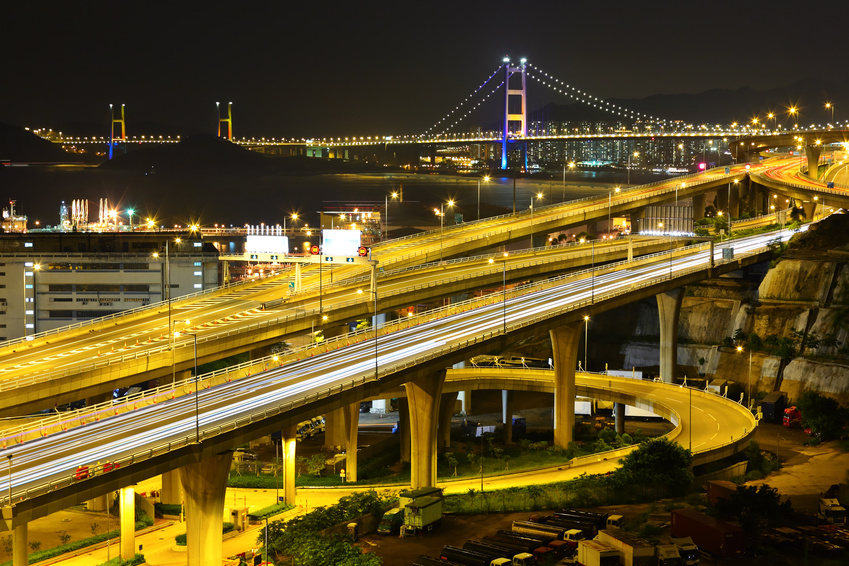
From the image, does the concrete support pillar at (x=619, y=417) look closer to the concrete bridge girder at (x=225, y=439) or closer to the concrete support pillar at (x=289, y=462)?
the concrete bridge girder at (x=225, y=439)

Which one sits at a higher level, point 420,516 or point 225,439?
point 225,439

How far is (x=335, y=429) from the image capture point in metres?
65.8

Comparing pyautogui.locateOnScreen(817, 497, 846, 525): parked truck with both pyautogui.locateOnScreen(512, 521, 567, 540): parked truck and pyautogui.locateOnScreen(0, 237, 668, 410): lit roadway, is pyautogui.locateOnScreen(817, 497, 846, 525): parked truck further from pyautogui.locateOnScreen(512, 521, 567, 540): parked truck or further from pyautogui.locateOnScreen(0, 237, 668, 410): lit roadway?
pyautogui.locateOnScreen(0, 237, 668, 410): lit roadway

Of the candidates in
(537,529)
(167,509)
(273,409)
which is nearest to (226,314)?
(167,509)

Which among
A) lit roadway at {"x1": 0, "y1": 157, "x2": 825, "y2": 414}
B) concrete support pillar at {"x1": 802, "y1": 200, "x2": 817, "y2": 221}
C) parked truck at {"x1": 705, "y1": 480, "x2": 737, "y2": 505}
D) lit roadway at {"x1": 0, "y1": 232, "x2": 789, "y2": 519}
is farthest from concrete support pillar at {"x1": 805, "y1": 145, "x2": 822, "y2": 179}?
parked truck at {"x1": 705, "y1": 480, "x2": 737, "y2": 505}

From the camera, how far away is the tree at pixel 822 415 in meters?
60.2

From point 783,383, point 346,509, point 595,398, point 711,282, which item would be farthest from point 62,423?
point 711,282

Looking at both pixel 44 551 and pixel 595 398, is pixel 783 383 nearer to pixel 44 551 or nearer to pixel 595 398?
pixel 595 398

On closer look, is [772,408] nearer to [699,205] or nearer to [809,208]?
[809,208]

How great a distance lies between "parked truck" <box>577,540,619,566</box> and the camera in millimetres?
32906

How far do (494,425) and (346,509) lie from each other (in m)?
36.0

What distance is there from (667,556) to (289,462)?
1926cm

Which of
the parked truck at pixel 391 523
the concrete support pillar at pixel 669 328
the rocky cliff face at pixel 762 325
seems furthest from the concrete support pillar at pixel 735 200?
the parked truck at pixel 391 523

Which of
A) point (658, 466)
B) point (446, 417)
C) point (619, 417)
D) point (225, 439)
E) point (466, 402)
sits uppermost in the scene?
point (225, 439)
